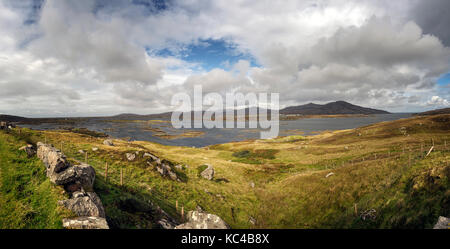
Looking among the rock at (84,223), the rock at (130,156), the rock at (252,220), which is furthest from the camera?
the rock at (130,156)

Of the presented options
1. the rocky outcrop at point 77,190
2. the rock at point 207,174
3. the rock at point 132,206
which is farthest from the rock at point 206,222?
the rock at point 207,174

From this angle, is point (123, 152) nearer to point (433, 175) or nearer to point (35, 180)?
point (35, 180)

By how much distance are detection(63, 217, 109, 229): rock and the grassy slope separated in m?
0.86

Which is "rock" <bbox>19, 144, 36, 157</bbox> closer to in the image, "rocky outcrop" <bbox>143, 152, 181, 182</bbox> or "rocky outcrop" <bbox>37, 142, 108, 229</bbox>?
"rocky outcrop" <bbox>37, 142, 108, 229</bbox>

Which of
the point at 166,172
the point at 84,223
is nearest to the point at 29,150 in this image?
the point at 166,172

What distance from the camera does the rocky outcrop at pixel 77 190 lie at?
10.9 metres

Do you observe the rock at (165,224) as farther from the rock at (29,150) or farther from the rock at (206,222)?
the rock at (29,150)

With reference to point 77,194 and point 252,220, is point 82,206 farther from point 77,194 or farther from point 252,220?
point 252,220

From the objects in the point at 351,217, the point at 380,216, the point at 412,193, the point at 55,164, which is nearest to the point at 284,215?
the point at 351,217

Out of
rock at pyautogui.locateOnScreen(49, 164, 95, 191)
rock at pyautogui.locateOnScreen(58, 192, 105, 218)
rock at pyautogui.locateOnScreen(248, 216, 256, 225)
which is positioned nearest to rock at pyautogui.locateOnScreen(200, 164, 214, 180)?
rock at pyautogui.locateOnScreen(248, 216, 256, 225)

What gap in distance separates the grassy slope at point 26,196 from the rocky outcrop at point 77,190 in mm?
582

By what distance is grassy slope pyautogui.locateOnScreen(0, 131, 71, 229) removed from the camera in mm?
11703

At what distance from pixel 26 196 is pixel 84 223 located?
8378 mm

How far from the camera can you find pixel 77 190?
48.4 ft
